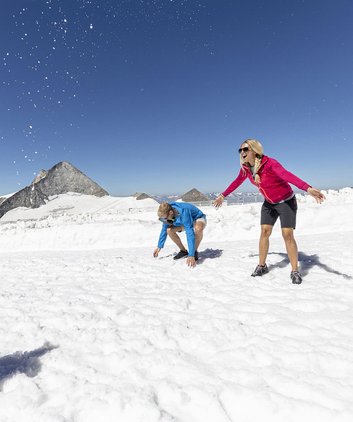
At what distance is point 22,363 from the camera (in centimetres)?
324

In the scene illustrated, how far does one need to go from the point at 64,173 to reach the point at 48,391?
149 feet

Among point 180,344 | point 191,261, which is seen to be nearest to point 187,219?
point 191,261

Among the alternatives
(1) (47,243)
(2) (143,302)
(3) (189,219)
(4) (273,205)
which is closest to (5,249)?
(1) (47,243)

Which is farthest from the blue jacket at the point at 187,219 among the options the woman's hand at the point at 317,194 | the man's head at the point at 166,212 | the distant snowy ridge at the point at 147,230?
the distant snowy ridge at the point at 147,230

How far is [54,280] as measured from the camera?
682cm

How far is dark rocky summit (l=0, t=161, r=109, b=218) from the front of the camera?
39.2 meters

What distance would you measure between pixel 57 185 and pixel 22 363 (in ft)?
142

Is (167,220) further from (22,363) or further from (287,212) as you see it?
(22,363)

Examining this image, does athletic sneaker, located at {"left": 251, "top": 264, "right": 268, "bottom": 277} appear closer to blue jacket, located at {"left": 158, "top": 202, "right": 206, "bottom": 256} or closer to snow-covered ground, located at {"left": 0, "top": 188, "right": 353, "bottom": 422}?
snow-covered ground, located at {"left": 0, "top": 188, "right": 353, "bottom": 422}

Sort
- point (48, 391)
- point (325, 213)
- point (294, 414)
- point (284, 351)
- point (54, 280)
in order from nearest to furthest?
point (294, 414) < point (48, 391) < point (284, 351) < point (54, 280) < point (325, 213)

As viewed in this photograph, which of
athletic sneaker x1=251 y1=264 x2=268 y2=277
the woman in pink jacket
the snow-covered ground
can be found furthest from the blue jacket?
the woman in pink jacket

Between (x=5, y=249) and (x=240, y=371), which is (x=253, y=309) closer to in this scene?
(x=240, y=371)

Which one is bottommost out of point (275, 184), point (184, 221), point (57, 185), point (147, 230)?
point (147, 230)

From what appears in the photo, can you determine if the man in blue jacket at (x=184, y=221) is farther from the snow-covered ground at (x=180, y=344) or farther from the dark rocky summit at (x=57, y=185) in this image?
the dark rocky summit at (x=57, y=185)
